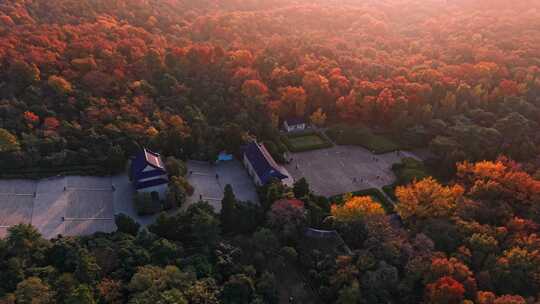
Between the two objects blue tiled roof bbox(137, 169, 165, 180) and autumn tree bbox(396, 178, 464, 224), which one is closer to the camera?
autumn tree bbox(396, 178, 464, 224)

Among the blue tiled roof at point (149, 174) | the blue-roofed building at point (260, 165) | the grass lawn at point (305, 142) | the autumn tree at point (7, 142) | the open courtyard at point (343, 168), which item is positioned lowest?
the open courtyard at point (343, 168)

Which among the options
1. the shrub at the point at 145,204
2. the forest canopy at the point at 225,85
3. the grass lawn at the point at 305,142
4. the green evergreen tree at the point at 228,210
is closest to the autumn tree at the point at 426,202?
the forest canopy at the point at 225,85

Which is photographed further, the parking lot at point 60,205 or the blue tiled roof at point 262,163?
the blue tiled roof at point 262,163

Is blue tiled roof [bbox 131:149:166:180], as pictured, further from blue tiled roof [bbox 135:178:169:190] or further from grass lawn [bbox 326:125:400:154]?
grass lawn [bbox 326:125:400:154]

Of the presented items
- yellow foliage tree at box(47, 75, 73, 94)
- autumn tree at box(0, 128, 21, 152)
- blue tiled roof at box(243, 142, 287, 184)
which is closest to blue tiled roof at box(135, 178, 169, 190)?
blue tiled roof at box(243, 142, 287, 184)

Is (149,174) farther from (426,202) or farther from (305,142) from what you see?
(426,202)

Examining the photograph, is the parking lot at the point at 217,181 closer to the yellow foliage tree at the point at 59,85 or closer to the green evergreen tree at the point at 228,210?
the green evergreen tree at the point at 228,210

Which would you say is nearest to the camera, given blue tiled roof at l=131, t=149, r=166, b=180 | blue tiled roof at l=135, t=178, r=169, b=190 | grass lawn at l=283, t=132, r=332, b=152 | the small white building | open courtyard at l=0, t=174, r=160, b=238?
open courtyard at l=0, t=174, r=160, b=238
